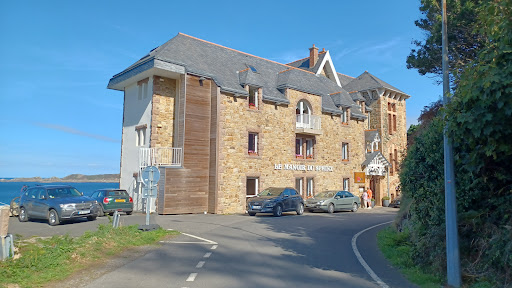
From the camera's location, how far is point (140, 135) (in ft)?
83.9

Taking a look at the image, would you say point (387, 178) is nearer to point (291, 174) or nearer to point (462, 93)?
point (291, 174)

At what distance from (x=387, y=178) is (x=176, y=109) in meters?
22.1

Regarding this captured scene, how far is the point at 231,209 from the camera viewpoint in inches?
958

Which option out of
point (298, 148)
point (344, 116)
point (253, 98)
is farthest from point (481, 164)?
point (344, 116)

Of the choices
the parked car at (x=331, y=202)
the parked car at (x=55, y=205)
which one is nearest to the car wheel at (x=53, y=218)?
the parked car at (x=55, y=205)

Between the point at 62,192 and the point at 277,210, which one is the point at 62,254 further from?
the point at 277,210

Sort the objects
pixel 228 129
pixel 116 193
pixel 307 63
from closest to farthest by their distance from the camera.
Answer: pixel 116 193
pixel 228 129
pixel 307 63

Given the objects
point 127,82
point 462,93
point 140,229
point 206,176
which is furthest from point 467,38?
point 127,82

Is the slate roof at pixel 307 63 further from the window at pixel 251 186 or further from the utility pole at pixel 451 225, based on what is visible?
the utility pole at pixel 451 225

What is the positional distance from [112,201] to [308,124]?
50.9ft

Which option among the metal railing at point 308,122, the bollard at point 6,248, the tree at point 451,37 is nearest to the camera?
the bollard at point 6,248

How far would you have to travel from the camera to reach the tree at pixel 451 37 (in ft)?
43.8

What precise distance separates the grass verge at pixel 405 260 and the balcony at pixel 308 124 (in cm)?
1613

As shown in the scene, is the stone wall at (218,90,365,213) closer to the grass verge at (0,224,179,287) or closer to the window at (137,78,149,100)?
the window at (137,78,149,100)
